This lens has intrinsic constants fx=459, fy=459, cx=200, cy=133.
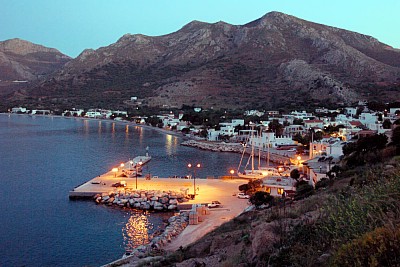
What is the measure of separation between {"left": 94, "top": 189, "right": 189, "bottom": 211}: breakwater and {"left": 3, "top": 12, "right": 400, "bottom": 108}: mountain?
4943 cm

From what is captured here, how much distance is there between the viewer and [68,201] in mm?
22266

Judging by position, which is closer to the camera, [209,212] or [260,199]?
[260,199]

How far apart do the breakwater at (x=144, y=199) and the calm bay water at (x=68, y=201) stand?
1.93ft

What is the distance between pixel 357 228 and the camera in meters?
3.87

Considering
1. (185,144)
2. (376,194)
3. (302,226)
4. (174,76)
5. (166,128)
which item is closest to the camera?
(376,194)

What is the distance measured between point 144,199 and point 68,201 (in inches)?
160

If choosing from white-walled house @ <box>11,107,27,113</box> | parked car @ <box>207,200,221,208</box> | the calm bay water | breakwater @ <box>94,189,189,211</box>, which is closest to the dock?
the calm bay water

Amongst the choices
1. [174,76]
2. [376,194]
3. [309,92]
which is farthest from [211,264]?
[174,76]

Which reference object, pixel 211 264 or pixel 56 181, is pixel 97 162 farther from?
pixel 211 264

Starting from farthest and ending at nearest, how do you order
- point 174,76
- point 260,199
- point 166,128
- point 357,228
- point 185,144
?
1. point 174,76
2. point 166,128
3. point 185,144
4. point 260,199
5. point 357,228

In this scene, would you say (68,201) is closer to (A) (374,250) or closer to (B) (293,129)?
(A) (374,250)

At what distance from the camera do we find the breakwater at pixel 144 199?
20.4 metres

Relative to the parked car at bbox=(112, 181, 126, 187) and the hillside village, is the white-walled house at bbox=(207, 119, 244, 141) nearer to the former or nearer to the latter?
the hillside village

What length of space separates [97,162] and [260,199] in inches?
828
